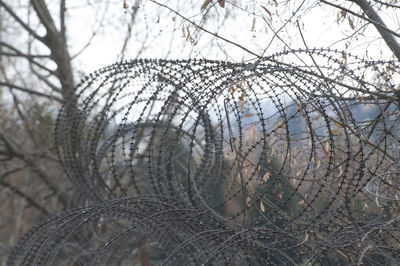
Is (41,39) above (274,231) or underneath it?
above

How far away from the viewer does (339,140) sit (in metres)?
5.49

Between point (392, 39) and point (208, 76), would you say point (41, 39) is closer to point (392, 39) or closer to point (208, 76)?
point (208, 76)

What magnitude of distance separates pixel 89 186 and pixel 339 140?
4.00 metres

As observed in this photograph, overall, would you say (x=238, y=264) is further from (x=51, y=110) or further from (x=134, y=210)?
(x=51, y=110)

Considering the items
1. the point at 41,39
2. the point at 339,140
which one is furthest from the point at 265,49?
the point at 41,39

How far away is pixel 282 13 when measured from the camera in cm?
520

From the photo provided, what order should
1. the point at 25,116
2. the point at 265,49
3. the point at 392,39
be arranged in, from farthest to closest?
the point at 25,116 → the point at 265,49 → the point at 392,39

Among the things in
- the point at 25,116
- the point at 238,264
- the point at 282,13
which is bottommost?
the point at 238,264

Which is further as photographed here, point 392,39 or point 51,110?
point 51,110

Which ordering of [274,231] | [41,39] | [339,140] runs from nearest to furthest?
[274,231], [339,140], [41,39]

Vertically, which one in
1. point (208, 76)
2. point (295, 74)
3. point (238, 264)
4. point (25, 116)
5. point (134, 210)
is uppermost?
point (25, 116)

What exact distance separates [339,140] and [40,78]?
7.28 meters

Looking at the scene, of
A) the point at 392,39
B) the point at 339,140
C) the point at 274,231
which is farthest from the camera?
the point at 339,140

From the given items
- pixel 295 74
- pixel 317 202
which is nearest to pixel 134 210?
pixel 295 74
